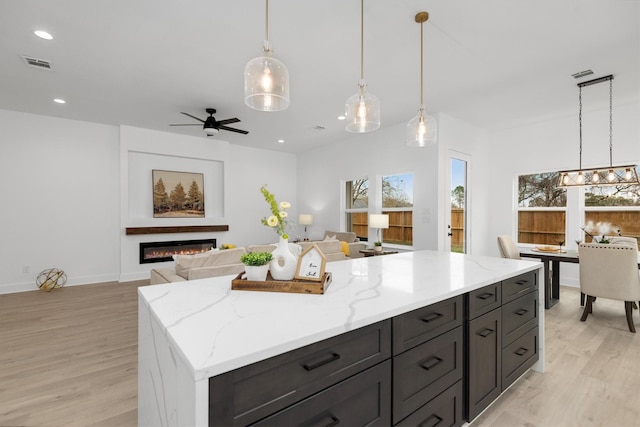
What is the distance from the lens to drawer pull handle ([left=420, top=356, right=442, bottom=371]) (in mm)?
1408

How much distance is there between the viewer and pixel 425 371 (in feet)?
4.61

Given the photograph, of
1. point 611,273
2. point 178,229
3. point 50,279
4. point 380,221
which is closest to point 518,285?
point 611,273

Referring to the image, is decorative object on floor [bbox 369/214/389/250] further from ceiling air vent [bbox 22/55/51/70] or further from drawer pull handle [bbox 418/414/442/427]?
ceiling air vent [bbox 22/55/51/70]

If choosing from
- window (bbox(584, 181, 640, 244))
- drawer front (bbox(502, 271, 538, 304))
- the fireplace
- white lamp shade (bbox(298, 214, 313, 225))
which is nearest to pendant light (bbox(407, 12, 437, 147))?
drawer front (bbox(502, 271, 538, 304))

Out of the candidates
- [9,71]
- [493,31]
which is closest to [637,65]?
[493,31]

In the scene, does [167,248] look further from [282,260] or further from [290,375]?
[290,375]

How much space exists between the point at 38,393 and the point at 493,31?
4630 mm

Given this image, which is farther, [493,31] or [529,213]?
[529,213]

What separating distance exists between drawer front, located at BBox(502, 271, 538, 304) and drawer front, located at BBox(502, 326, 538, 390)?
1.02ft

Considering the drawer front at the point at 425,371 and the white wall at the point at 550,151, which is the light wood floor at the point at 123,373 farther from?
the white wall at the point at 550,151

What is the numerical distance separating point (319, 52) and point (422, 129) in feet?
4.43

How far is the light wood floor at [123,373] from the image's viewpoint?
188 cm

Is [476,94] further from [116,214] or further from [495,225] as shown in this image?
[116,214]

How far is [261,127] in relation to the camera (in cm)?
568
